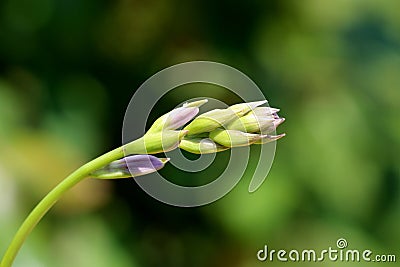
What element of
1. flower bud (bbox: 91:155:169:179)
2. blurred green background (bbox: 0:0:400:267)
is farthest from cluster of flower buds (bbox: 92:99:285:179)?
blurred green background (bbox: 0:0:400:267)

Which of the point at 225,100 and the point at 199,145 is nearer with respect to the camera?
the point at 199,145

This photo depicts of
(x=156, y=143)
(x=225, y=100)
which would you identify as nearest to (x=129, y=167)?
(x=156, y=143)

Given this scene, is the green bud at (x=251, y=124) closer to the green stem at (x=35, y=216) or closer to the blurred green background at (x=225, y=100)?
the green stem at (x=35, y=216)

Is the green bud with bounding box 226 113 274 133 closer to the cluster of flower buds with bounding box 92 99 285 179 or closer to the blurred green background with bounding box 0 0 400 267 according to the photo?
the cluster of flower buds with bounding box 92 99 285 179

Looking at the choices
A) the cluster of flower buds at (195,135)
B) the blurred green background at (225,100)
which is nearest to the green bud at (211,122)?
the cluster of flower buds at (195,135)

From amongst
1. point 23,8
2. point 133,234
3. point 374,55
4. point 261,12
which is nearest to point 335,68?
point 374,55

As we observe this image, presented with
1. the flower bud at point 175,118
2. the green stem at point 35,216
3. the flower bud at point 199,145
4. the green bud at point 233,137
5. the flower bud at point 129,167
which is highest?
the flower bud at point 175,118

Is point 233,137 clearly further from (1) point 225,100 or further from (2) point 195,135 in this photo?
(1) point 225,100
